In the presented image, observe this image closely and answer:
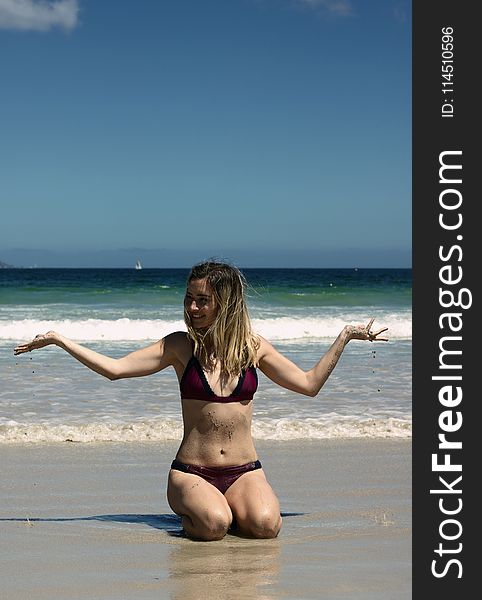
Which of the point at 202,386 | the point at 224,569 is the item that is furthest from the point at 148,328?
the point at 224,569

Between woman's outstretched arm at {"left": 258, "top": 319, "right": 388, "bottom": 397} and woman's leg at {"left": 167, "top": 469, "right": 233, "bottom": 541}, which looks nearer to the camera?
woman's leg at {"left": 167, "top": 469, "right": 233, "bottom": 541}

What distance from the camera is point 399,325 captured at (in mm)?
25234

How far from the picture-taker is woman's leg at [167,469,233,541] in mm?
4969

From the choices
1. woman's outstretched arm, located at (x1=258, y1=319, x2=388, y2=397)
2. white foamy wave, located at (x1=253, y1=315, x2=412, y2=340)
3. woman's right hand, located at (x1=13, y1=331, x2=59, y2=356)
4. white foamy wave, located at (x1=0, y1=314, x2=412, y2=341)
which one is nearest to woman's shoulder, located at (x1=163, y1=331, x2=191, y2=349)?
woman's outstretched arm, located at (x1=258, y1=319, x2=388, y2=397)

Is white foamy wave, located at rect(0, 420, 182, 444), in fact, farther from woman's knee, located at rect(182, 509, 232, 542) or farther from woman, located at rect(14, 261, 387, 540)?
woman's knee, located at rect(182, 509, 232, 542)

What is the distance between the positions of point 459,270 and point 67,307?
27430 millimetres

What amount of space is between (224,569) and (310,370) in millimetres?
1416

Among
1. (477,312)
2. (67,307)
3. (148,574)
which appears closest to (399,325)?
(67,307)

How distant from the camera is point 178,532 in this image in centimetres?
523

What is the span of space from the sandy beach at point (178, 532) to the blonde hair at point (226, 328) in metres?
1.03

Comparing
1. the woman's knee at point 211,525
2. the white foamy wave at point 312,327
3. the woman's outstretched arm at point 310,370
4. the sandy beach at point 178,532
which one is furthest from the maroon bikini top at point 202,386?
the white foamy wave at point 312,327

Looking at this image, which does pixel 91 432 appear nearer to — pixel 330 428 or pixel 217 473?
pixel 330 428

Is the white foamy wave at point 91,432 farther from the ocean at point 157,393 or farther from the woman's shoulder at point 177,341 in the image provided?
the woman's shoulder at point 177,341

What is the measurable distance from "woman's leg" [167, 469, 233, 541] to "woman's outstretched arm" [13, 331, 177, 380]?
0.65m
